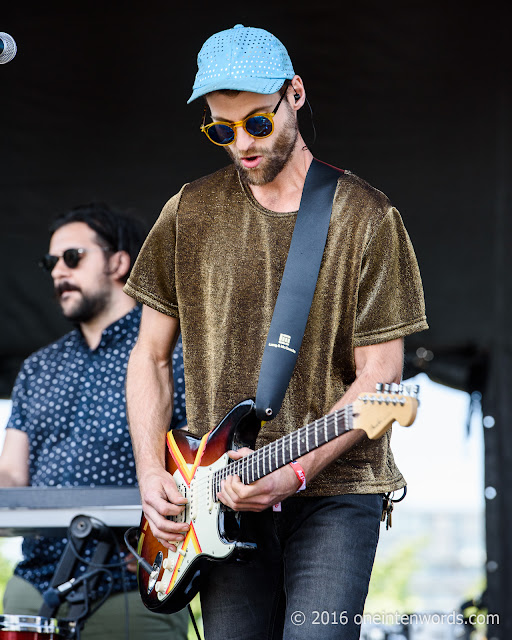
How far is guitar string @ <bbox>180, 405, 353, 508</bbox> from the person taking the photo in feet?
6.86

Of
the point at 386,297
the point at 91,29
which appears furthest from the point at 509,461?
the point at 91,29

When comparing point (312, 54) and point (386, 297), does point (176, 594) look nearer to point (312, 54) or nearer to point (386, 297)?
point (386, 297)

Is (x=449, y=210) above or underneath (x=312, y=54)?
underneath

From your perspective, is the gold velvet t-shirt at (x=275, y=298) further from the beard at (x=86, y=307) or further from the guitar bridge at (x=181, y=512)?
the beard at (x=86, y=307)

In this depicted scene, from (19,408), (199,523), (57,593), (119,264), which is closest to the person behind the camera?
(199,523)

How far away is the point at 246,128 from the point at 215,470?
3.25ft

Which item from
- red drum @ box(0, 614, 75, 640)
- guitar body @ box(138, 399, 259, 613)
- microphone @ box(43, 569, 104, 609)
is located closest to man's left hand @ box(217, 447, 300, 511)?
guitar body @ box(138, 399, 259, 613)

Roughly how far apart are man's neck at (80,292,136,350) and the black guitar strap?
81.3 inches

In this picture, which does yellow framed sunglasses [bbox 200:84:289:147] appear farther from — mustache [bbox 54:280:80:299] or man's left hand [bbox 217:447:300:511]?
mustache [bbox 54:280:80:299]

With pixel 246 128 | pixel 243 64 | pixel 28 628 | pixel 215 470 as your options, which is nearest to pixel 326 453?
pixel 215 470

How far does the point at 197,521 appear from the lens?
2.51 metres

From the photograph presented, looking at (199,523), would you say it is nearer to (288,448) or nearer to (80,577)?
(288,448)

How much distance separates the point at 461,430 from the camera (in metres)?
6.02

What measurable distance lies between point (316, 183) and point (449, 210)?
120 inches
